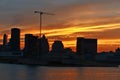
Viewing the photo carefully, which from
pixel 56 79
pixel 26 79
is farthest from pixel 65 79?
pixel 26 79

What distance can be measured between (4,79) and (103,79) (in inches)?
1267

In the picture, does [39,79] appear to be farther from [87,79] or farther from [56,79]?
[87,79]

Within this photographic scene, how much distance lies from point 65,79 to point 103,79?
13.1m

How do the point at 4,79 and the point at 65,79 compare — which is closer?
the point at 4,79

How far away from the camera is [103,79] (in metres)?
146

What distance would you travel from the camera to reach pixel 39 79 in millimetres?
135375

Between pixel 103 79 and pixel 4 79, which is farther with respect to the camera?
pixel 103 79

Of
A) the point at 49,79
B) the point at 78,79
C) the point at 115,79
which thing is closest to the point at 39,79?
the point at 49,79

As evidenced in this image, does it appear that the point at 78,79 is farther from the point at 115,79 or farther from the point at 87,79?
the point at 115,79

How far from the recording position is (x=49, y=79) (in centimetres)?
13738

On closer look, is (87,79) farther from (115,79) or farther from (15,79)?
(15,79)

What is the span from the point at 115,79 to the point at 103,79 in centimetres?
428

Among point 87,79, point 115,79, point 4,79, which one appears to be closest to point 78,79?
point 87,79

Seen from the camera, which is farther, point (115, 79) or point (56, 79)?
point (115, 79)
